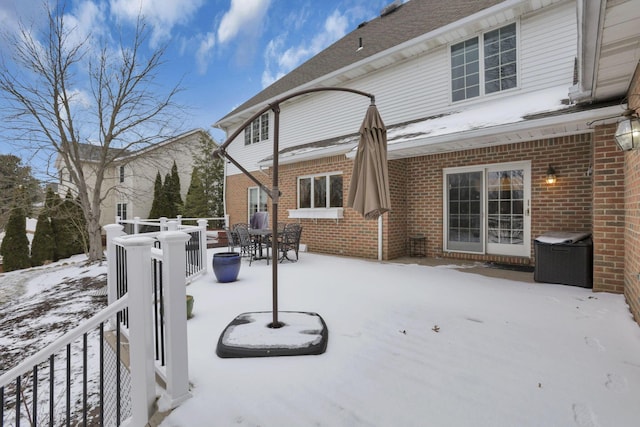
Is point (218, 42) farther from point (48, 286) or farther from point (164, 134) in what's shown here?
point (48, 286)

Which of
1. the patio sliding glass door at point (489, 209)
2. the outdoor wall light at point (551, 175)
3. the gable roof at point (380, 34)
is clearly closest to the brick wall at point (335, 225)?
the patio sliding glass door at point (489, 209)

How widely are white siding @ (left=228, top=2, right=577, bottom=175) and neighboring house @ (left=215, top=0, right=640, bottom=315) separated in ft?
0.09

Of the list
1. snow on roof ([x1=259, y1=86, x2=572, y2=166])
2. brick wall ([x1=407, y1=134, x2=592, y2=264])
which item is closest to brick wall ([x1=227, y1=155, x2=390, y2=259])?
snow on roof ([x1=259, y1=86, x2=572, y2=166])

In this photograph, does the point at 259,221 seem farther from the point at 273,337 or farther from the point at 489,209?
the point at 273,337

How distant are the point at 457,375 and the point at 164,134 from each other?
11467mm

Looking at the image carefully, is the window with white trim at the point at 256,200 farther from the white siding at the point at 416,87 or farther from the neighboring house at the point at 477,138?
the neighboring house at the point at 477,138

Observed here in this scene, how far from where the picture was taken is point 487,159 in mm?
6883

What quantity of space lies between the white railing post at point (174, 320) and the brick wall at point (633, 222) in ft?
14.7

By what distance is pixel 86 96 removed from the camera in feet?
33.0

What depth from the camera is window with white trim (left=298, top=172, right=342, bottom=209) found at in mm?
8180

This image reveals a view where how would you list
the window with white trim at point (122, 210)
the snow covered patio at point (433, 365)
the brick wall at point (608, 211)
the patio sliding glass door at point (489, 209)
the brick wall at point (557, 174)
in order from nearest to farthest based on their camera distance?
the snow covered patio at point (433, 365), the brick wall at point (608, 211), the brick wall at point (557, 174), the patio sliding glass door at point (489, 209), the window with white trim at point (122, 210)

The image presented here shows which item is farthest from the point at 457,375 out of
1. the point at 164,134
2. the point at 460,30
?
the point at 164,134

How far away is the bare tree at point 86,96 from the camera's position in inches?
368

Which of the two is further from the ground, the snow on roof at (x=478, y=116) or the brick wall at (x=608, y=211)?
the snow on roof at (x=478, y=116)
